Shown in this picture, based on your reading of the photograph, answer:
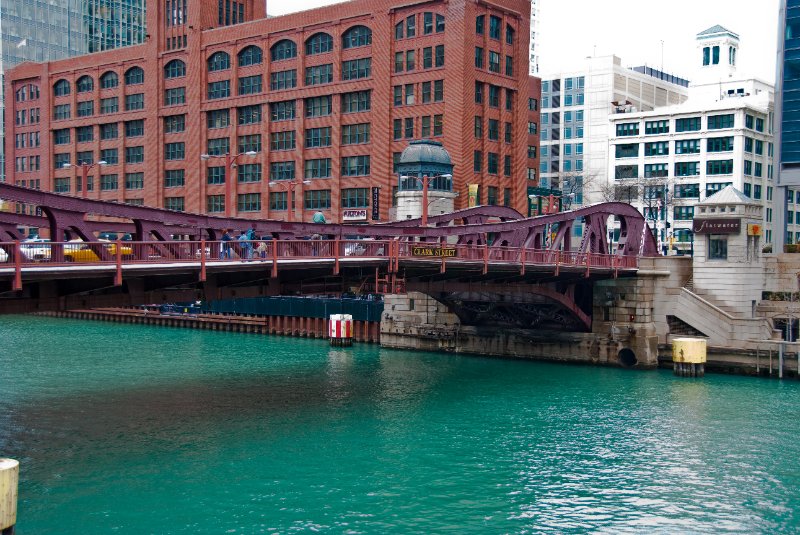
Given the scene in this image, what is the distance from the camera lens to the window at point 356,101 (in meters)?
96.1

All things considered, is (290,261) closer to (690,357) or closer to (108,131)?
(690,357)

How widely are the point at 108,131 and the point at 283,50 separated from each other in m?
31.6

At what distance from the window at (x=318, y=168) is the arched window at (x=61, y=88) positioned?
42.7 meters

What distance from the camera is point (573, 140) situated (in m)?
144

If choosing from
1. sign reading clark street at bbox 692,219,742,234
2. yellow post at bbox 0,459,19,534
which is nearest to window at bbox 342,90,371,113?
sign reading clark street at bbox 692,219,742,234

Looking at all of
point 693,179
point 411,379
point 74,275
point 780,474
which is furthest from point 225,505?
point 693,179

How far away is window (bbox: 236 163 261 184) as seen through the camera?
10700 centimetres

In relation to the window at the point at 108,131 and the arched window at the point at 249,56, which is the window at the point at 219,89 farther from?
the window at the point at 108,131

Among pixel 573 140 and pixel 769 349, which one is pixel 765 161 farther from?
pixel 769 349

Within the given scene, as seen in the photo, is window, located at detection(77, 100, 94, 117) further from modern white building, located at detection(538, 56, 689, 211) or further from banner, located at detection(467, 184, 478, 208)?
modern white building, located at detection(538, 56, 689, 211)

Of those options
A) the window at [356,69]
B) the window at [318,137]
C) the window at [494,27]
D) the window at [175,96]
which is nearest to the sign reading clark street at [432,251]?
the window at [494,27]

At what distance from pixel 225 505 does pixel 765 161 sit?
10707 cm

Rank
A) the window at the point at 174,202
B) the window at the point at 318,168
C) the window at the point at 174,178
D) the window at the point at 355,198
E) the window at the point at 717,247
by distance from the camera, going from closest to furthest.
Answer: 1. the window at the point at 717,247
2. the window at the point at 355,198
3. the window at the point at 318,168
4. the window at the point at 174,178
5. the window at the point at 174,202

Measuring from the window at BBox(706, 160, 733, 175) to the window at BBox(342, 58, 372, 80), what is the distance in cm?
4841
